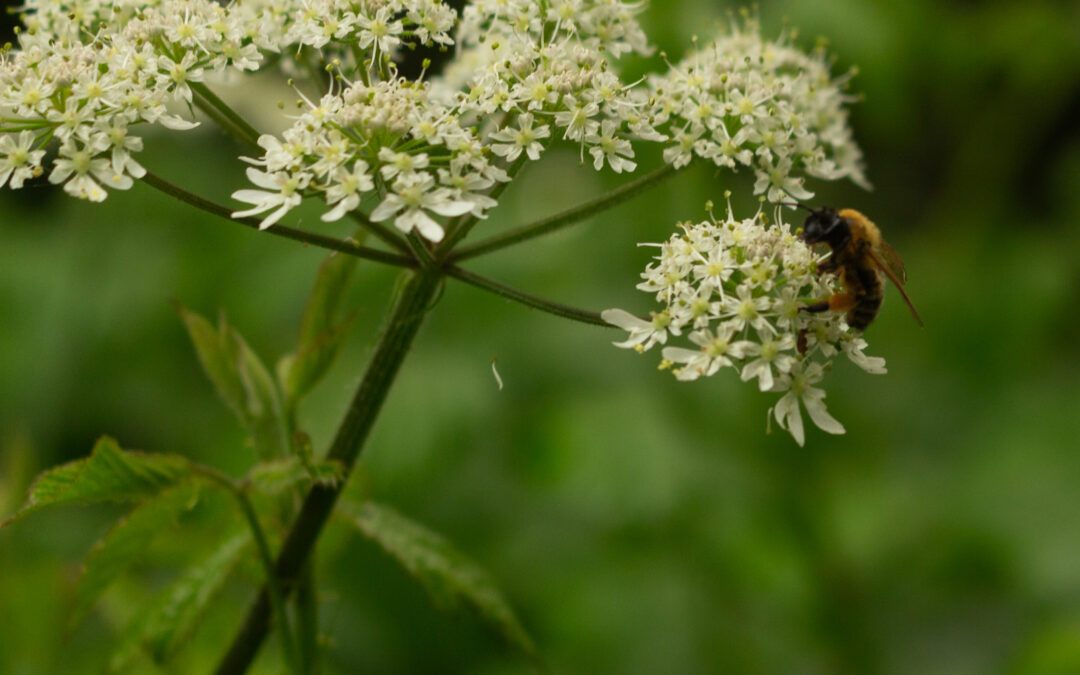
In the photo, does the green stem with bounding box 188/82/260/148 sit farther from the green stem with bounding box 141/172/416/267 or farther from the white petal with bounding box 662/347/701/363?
the white petal with bounding box 662/347/701/363

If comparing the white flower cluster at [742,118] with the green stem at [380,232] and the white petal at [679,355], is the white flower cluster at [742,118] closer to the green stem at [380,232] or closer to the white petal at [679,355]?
the white petal at [679,355]

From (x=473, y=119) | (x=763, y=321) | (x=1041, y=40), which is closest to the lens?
(x=763, y=321)

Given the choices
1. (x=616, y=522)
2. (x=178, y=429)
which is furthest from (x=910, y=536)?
(x=178, y=429)

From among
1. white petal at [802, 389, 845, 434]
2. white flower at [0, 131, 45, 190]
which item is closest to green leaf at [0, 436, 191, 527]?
white flower at [0, 131, 45, 190]

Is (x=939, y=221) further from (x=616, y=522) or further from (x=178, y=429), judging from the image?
(x=178, y=429)

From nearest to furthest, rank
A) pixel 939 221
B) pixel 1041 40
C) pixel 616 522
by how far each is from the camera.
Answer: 1. pixel 616 522
2. pixel 1041 40
3. pixel 939 221

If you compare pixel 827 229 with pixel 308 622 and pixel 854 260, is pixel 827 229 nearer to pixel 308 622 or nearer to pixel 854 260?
pixel 854 260
